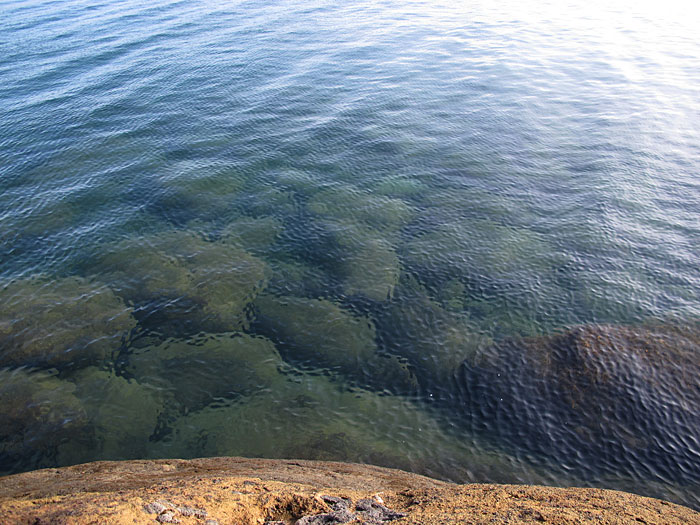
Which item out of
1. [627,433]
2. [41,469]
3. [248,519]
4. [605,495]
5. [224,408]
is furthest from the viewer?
[224,408]

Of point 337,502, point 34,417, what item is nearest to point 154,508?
point 337,502

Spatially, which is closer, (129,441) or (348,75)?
(129,441)

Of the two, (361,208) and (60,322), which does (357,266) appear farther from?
(60,322)

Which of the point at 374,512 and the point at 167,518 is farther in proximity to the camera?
the point at 374,512

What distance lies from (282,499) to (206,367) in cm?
1852

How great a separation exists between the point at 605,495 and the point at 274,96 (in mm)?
77961

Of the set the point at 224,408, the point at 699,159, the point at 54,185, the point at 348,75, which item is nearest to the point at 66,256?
the point at 54,185

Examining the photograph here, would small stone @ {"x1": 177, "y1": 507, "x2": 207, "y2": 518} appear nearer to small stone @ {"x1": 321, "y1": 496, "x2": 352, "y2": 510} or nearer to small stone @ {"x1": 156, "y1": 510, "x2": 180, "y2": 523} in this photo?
small stone @ {"x1": 156, "y1": 510, "x2": 180, "y2": 523}

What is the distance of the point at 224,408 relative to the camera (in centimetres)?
3475

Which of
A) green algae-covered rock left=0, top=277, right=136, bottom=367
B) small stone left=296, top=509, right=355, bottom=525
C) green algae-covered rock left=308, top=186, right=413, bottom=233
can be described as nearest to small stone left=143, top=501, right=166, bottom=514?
small stone left=296, top=509, right=355, bottom=525

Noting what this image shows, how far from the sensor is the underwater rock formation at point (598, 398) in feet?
101

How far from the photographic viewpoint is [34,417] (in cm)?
3334

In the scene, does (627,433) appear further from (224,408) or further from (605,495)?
(224,408)

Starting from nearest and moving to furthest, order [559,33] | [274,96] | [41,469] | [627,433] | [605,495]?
[605,495], [41,469], [627,433], [274,96], [559,33]
